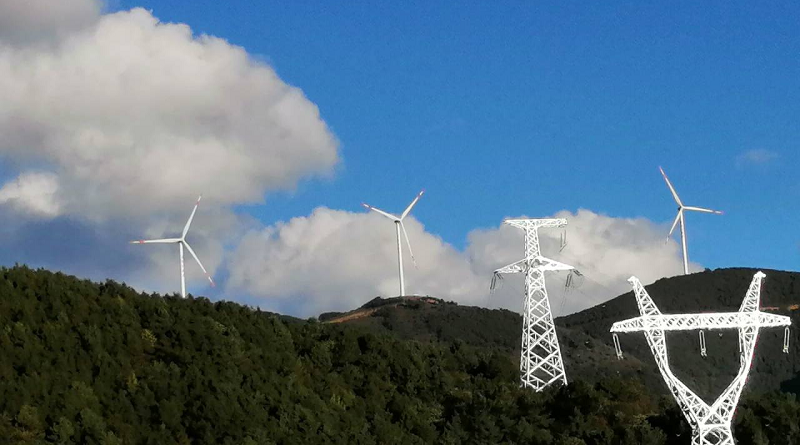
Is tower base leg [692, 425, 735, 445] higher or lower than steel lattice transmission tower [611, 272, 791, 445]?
lower

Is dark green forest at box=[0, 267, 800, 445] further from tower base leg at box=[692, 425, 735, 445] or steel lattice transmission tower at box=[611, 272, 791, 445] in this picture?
steel lattice transmission tower at box=[611, 272, 791, 445]

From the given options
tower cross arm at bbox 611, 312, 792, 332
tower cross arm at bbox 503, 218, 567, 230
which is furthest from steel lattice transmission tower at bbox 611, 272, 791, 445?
tower cross arm at bbox 503, 218, 567, 230

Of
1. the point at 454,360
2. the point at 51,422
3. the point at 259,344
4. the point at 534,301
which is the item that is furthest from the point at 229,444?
the point at 454,360

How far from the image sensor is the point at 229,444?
7681cm

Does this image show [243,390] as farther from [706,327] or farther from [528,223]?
[706,327]

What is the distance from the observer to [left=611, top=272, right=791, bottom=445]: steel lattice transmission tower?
250 feet

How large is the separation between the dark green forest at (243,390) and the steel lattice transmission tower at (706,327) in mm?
12666

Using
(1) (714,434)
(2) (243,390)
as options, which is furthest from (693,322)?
(2) (243,390)

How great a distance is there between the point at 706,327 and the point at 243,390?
117 ft

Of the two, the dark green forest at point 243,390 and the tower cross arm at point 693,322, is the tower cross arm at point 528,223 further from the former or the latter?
the tower cross arm at point 693,322

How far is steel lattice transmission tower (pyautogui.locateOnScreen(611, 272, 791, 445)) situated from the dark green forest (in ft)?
41.6

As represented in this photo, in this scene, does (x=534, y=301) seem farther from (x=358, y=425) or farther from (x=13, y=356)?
(x=13, y=356)

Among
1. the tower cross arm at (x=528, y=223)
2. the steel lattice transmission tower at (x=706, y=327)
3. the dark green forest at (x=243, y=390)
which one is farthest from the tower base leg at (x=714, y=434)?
the tower cross arm at (x=528, y=223)

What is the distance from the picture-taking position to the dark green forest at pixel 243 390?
78.2 metres
